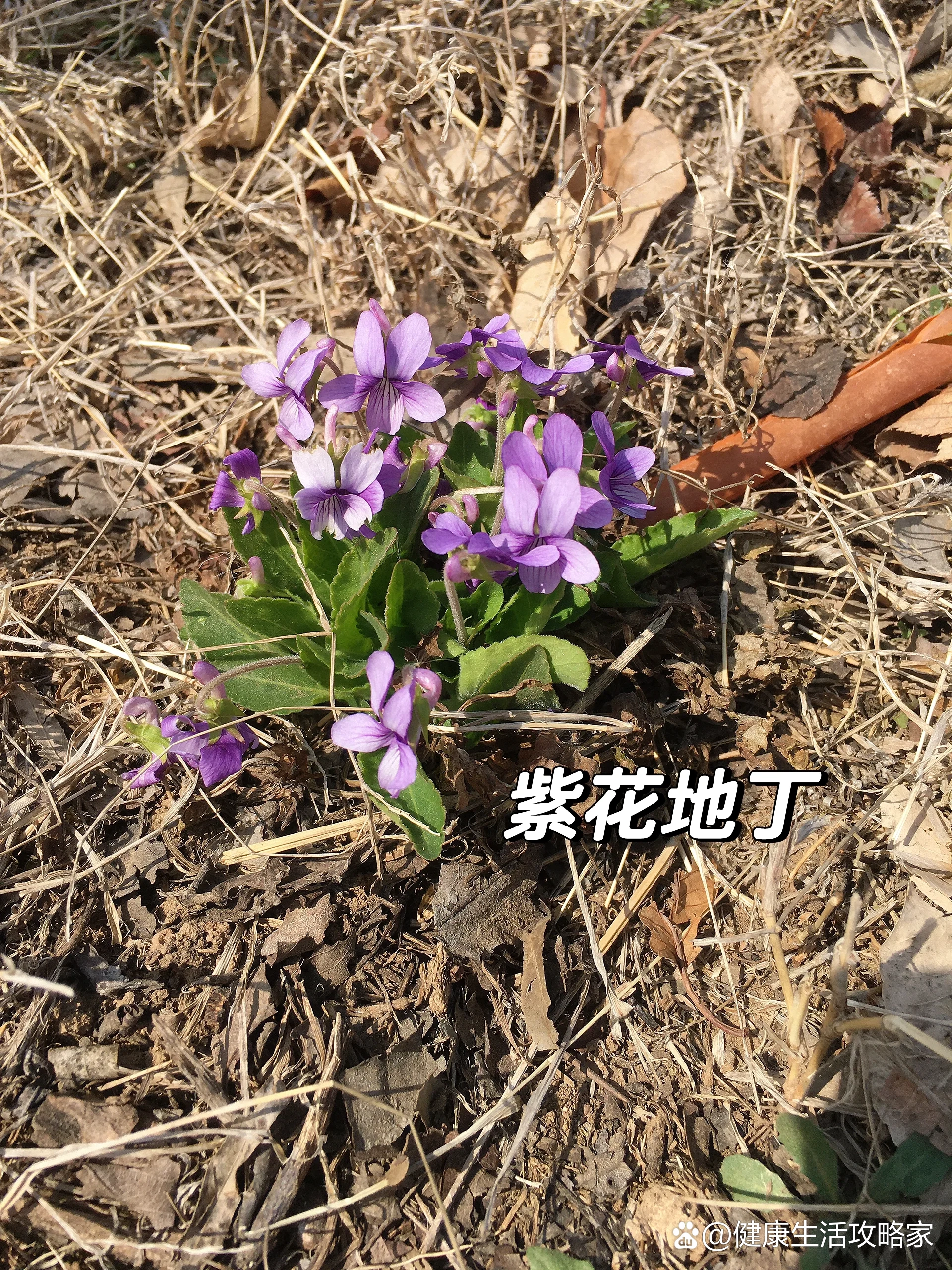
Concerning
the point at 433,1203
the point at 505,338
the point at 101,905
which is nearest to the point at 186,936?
the point at 101,905

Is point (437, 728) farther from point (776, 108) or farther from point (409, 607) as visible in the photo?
point (776, 108)

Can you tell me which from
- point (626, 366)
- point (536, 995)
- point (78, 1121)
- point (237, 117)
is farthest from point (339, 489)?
point (237, 117)

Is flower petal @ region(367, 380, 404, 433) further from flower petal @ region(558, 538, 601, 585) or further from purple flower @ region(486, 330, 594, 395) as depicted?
flower petal @ region(558, 538, 601, 585)

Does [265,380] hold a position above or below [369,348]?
below

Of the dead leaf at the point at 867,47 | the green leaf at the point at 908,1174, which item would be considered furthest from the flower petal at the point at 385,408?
the dead leaf at the point at 867,47

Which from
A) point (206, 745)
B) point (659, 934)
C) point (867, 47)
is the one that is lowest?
point (659, 934)

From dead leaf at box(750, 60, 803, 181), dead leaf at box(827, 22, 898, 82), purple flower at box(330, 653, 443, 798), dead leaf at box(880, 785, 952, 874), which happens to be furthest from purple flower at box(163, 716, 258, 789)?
dead leaf at box(827, 22, 898, 82)

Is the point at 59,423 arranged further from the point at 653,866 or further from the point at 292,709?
the point at 653,866
